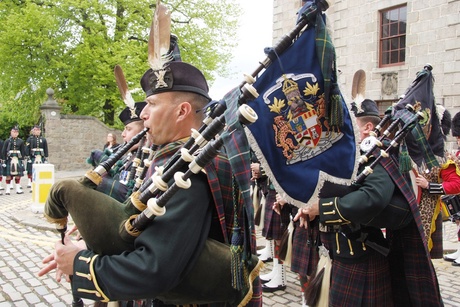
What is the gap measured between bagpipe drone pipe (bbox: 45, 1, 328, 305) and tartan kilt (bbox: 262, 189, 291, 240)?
3280 mm

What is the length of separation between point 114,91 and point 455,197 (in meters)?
16.9

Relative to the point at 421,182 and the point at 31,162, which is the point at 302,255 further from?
the point at 31,162

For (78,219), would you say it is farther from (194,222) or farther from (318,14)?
(318,14)

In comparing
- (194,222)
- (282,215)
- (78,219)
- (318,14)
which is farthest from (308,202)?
(282,215)

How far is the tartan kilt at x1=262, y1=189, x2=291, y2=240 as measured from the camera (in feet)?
16.5

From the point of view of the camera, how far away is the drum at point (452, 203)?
5832mm

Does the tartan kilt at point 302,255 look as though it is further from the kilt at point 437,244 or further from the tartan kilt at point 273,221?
the kilt at point 437,244

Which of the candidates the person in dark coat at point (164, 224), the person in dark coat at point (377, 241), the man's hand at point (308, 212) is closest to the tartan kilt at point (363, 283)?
the person in dark coat at point (377, 241)

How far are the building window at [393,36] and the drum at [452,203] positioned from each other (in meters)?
7.16

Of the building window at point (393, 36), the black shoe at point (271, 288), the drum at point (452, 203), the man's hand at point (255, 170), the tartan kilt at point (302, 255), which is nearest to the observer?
the tartan kilt at point (302, 255)

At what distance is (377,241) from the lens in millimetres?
2963

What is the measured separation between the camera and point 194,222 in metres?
1.60

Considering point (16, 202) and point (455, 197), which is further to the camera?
point (16, 202)

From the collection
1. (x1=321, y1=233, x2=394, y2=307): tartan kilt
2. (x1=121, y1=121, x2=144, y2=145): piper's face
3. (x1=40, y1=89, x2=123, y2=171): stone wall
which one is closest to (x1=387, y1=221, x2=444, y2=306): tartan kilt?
(x1=321, y1=233, x2=394, y2=307): tartan kilt
